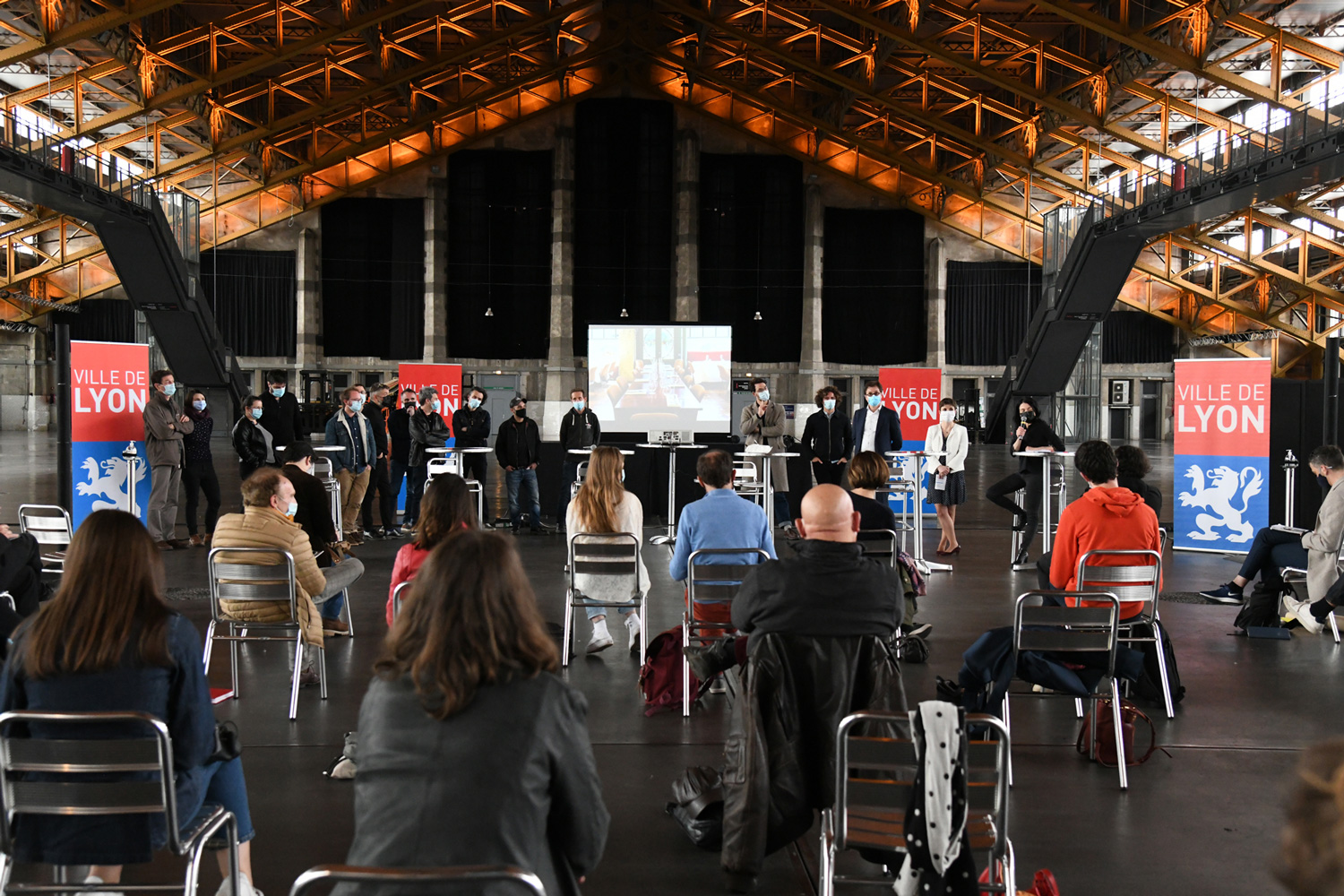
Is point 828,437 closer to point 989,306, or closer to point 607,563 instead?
point 607,563

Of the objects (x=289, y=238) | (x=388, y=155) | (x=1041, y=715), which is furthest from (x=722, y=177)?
(x=1041, y=715)

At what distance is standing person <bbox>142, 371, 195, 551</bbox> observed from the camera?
9.17 metres

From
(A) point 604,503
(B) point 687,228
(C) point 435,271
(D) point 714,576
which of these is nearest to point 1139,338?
(B) point 687,228

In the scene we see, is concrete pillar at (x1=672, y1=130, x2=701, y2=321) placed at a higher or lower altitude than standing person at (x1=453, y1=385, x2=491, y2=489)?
higher

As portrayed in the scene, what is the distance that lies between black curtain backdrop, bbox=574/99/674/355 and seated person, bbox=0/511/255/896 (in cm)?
2572

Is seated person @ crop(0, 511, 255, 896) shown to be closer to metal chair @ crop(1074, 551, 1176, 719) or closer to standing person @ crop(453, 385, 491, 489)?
metal chair @ crop(1074, 551, 1176, 719)

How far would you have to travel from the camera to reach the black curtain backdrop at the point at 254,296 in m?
28.1

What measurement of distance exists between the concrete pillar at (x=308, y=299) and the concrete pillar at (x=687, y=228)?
959 cm

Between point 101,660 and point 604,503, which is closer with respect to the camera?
point 101,660

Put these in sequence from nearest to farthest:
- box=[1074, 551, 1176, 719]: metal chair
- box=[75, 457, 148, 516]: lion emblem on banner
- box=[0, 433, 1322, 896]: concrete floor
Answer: box=[0, 433, 1322, 896]: concrete floor, box=[1074, 551, 1176, 719]: metal chair, box=[75, 457, 148, 516]: lion emblem on banner

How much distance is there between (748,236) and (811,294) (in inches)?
90.2

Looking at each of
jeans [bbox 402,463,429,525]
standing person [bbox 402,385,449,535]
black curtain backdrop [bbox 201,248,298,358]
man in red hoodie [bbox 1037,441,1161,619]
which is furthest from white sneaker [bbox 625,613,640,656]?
black curtain backdrop [bbox 201,248,298,358]

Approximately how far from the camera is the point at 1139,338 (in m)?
31.8

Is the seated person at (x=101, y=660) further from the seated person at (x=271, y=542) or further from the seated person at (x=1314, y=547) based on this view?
the seated person at (x=1314, y=547)
